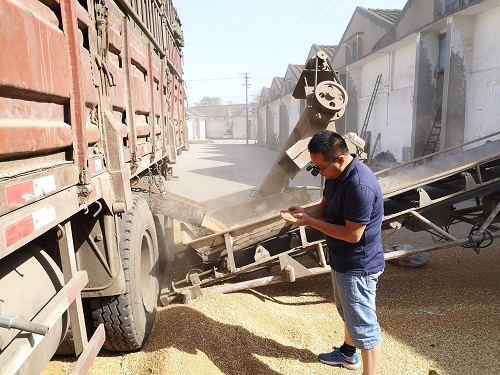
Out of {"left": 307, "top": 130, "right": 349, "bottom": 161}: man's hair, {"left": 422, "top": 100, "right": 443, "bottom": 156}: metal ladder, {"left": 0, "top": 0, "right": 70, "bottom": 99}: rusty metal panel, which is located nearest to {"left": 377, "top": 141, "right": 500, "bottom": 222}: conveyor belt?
{"left": 307, "top": 130, "right": 349, "bottom": 161}: man's hair

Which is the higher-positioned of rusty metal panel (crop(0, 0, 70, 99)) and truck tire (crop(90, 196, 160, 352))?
rusty metal panel (crop(0, 0, 70, 99))

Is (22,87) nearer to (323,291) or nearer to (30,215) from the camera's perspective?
(30,215)

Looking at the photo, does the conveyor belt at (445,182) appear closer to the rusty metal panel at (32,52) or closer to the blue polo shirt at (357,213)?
the blue polo shirt at (357,213)

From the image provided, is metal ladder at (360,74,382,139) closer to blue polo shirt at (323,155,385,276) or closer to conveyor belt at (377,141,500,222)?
conveyor belt at (377,141,500,222)

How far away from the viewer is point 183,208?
152 inches

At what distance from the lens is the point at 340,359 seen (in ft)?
9.98

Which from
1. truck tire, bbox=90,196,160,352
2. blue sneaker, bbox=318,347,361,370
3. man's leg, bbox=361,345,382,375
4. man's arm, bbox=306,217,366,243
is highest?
man's arm, bbox=306,217,366,243

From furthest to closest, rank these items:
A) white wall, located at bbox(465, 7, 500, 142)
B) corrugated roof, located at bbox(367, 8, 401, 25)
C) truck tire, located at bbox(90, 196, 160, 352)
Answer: corrugated roof, located at bbox(367, 8, 401, 25) < white wall, located at bbox(465, 7, 500, 142) < truck tire, located at bbox(90, 196, 160, 352)

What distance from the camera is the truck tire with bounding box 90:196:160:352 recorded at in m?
2.82

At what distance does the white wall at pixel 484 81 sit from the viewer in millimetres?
9195

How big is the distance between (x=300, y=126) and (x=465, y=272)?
268cm

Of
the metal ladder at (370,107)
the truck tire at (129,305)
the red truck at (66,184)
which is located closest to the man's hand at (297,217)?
the red truck at (66,184)

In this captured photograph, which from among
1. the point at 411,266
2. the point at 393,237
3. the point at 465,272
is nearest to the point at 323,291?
the point at 411,266

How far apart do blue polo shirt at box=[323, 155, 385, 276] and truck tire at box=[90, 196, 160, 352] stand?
4.83 feet
